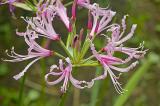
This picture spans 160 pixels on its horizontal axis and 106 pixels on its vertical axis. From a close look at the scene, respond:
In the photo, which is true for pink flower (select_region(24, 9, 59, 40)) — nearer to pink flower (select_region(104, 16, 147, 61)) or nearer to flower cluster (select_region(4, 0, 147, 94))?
flower cluster (select_region(4, 0, 147, 94))

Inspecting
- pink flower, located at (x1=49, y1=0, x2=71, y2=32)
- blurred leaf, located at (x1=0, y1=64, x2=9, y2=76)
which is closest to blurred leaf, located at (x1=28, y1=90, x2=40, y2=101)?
blurred leaf, located at (x1=0, y1=64, x2=9, y2=76)

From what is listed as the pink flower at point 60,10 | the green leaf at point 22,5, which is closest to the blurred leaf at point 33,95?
the green leaf at point 22,5

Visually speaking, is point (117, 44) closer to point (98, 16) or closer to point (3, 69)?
point (98, 16)

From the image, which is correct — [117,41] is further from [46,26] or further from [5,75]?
[5,75]

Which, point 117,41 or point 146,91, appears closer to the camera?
point 117,41

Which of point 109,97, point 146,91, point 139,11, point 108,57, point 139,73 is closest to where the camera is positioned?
point 108,57

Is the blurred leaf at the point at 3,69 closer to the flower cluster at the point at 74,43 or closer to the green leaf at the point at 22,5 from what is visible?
the green leaf at the point at 22,5

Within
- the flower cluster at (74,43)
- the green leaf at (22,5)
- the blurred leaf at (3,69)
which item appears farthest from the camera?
the blurred leaf at (3,69)

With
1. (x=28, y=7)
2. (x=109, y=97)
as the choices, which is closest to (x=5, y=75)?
(x=109, y=97)
